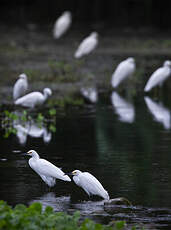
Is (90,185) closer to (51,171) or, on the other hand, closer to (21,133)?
(51,171)

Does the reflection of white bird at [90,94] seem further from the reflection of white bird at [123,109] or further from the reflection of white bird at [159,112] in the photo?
the reflection of white bird at [159,112]

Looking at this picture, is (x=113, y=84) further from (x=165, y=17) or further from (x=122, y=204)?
(x=165, y=17)

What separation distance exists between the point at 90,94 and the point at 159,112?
2.80 meters

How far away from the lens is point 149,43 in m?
26.0

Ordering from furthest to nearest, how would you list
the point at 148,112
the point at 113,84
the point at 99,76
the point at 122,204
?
the point at 99,76, the point at 113,84, the point at 148,112, the point at 122,204

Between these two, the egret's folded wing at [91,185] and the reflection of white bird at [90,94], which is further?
the reflection of white bird at [90,94]

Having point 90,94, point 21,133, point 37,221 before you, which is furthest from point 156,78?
point 37,221

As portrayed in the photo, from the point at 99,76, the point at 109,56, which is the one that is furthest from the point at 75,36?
the point at 99,76

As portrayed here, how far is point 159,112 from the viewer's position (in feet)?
46.5

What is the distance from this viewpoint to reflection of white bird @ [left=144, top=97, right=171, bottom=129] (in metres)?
13.1

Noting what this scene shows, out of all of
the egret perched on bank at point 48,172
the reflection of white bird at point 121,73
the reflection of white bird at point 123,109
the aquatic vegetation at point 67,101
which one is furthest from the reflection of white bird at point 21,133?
the reflection of white bird at point 121,73

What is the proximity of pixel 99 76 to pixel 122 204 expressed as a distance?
1228 centimetres

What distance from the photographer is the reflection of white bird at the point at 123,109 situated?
1355cm

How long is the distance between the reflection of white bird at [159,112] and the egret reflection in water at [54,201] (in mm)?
4934
